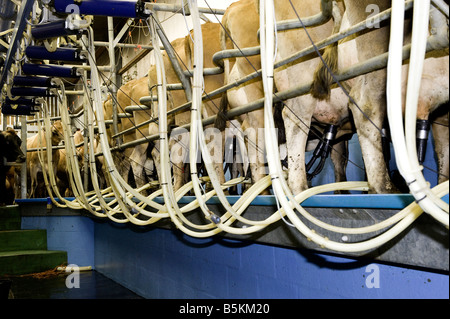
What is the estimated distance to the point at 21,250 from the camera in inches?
252

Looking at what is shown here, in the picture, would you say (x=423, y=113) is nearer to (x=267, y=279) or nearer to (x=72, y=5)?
(x=267, y=279)

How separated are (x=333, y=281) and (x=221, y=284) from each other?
1232 mm

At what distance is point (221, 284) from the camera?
3.24m

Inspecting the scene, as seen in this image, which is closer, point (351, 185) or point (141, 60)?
point (351, 185)

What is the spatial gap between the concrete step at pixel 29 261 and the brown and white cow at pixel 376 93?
5220 millimetres

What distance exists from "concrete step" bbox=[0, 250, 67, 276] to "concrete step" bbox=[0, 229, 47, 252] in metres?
0.14

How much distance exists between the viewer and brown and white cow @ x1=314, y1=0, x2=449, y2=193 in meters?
1.94

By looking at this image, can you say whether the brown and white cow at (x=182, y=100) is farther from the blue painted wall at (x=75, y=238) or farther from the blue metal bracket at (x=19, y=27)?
the blue painted wall at (x=75, y=238)

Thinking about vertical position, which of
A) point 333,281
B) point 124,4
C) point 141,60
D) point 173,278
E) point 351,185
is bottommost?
point 173,278

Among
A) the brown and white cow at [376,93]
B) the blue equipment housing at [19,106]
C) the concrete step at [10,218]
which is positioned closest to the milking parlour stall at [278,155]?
the brown and white cow at [376,93]

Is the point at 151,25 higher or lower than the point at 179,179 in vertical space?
higher
